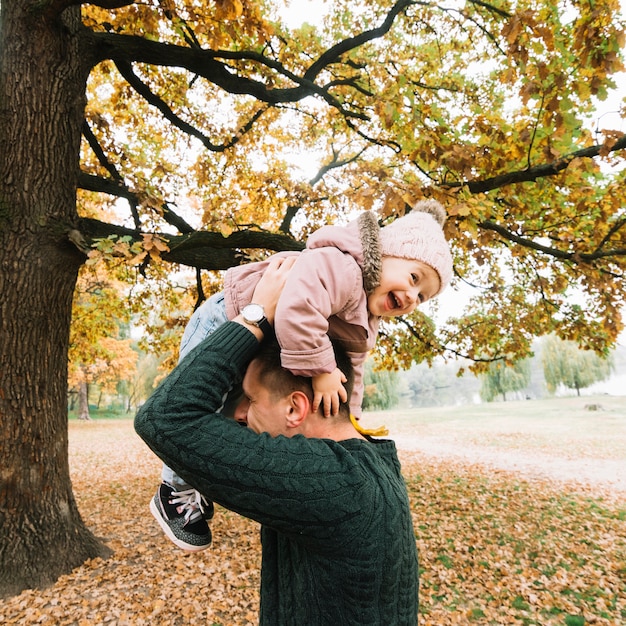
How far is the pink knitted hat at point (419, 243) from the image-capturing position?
7.52ft

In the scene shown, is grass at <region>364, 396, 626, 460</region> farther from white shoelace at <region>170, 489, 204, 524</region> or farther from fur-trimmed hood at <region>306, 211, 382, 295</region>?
white shoelace at <region>170, 489, 204, 524</region>

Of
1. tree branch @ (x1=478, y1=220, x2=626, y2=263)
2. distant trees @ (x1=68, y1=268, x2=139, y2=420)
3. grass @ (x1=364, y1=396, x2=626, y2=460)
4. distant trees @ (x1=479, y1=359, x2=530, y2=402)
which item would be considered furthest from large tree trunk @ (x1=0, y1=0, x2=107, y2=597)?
distant trees @ (x1=479, y1=359, x2=530, y2=402)

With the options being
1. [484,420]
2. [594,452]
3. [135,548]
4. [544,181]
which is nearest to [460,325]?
[544,181]

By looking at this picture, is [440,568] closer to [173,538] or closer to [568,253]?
[568,253]

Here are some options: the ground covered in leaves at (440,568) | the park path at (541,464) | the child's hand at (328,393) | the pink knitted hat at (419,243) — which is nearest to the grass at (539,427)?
the park path at (541,464)

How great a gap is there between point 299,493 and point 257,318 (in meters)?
0.60

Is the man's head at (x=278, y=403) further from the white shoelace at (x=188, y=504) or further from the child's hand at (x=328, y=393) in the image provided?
the white shoelace at (x=188, y=504)

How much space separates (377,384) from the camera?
106 feet

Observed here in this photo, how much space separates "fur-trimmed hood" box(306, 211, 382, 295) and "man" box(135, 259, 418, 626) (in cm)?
92

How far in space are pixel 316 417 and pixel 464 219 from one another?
354 cm

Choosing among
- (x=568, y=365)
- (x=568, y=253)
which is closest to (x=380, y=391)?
(x=568, y=365)

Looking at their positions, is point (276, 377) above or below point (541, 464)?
above

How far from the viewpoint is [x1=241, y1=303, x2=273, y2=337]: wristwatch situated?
59.8 inches

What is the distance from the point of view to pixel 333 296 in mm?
2027
